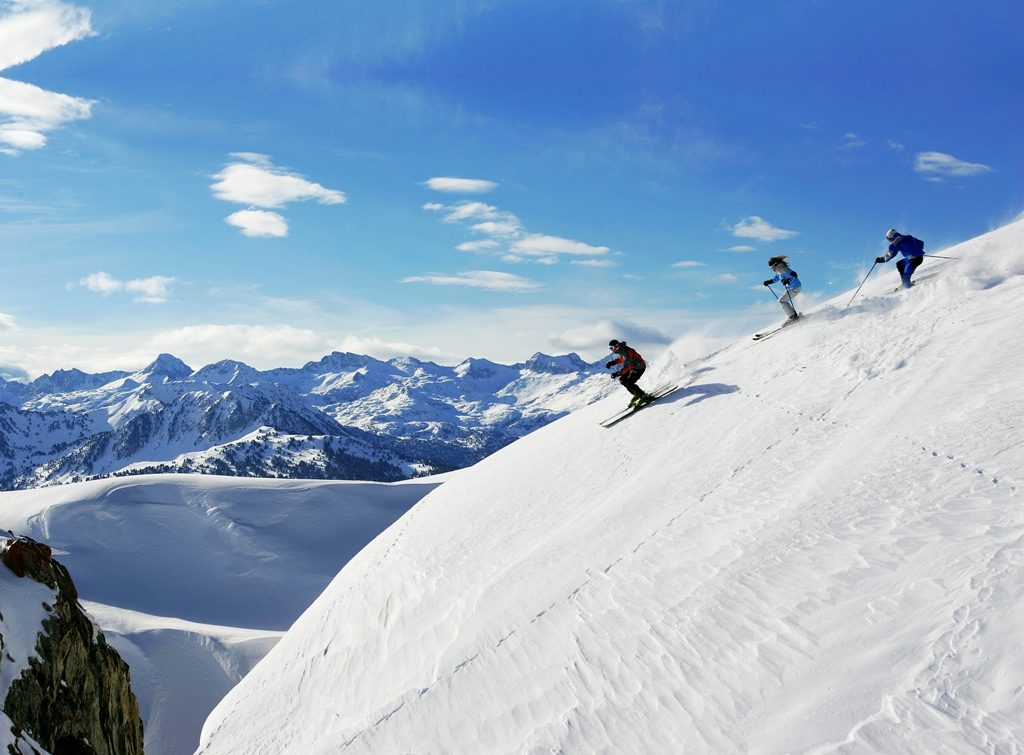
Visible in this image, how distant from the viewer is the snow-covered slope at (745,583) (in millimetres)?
6230

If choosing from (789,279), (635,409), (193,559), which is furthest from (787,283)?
(193,559)

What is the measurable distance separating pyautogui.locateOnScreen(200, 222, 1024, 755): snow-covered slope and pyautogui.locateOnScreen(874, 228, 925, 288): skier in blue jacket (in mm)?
805

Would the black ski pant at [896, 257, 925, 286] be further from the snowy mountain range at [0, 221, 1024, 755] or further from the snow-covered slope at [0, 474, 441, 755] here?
the snow-covered slope at [0, 474, 441, 755]

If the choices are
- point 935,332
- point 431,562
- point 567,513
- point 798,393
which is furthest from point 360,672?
point 935,332

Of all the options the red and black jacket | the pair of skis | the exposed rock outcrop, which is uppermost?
the red and black jacket

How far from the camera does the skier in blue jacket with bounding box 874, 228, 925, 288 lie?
16.8m

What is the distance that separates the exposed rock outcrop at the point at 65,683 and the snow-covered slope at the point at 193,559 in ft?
45.7

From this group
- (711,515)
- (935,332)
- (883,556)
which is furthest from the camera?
(935,332)

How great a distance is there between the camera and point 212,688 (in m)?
25.0

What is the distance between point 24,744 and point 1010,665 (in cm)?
1011

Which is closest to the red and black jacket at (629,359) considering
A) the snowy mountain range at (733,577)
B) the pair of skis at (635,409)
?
the pair of skis at (635,409)

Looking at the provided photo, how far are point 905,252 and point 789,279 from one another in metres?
2.92

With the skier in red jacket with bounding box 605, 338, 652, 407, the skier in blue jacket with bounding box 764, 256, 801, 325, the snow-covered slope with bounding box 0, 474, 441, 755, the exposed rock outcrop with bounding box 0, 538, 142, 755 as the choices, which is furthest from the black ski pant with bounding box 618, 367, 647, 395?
the snow-covered slope with bounding box 0, 474, 441, 755

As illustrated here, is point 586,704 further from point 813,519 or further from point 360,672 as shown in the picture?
point 360,672
